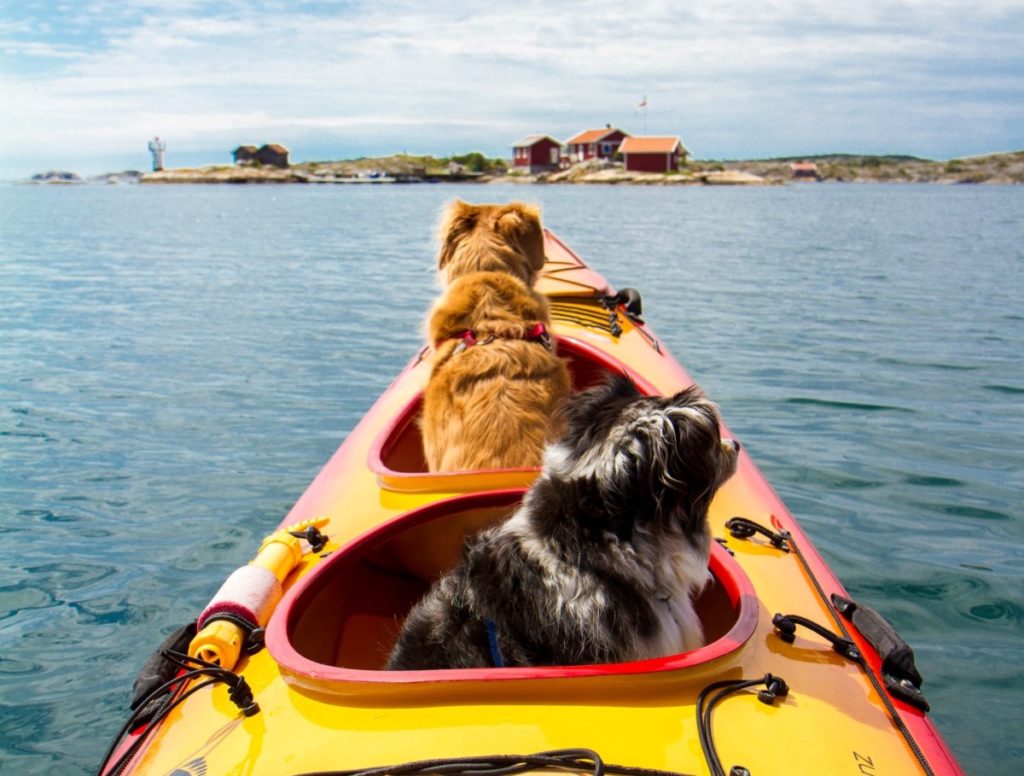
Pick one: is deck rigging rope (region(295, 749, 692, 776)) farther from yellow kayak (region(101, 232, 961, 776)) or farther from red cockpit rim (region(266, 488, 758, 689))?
red cockpit rim (region(266, 488, 758, 689))

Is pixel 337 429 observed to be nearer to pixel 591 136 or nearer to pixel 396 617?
pixel 396 617

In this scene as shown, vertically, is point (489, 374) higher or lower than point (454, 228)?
lower

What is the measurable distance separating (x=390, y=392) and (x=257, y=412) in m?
4.58

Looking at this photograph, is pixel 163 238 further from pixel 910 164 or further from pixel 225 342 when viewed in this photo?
pixel 910 164

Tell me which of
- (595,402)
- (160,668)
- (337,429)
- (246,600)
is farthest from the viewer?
(337,429)

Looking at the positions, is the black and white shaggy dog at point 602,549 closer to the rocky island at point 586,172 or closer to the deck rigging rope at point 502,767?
the deck rigging rope at point 502,767

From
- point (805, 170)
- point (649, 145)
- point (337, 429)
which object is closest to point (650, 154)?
point (649, 145)

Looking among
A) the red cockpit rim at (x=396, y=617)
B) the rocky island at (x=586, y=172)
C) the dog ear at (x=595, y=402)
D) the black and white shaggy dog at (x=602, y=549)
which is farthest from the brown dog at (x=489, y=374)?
the rocky island at (x=586, y=172)

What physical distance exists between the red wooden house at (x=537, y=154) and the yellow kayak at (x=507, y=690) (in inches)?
4624

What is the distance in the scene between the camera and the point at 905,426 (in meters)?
9.03

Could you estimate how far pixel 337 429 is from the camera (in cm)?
938

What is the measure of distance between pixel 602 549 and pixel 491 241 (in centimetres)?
299

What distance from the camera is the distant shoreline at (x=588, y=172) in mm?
108375

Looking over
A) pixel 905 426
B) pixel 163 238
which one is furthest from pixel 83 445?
pixel 163 238
